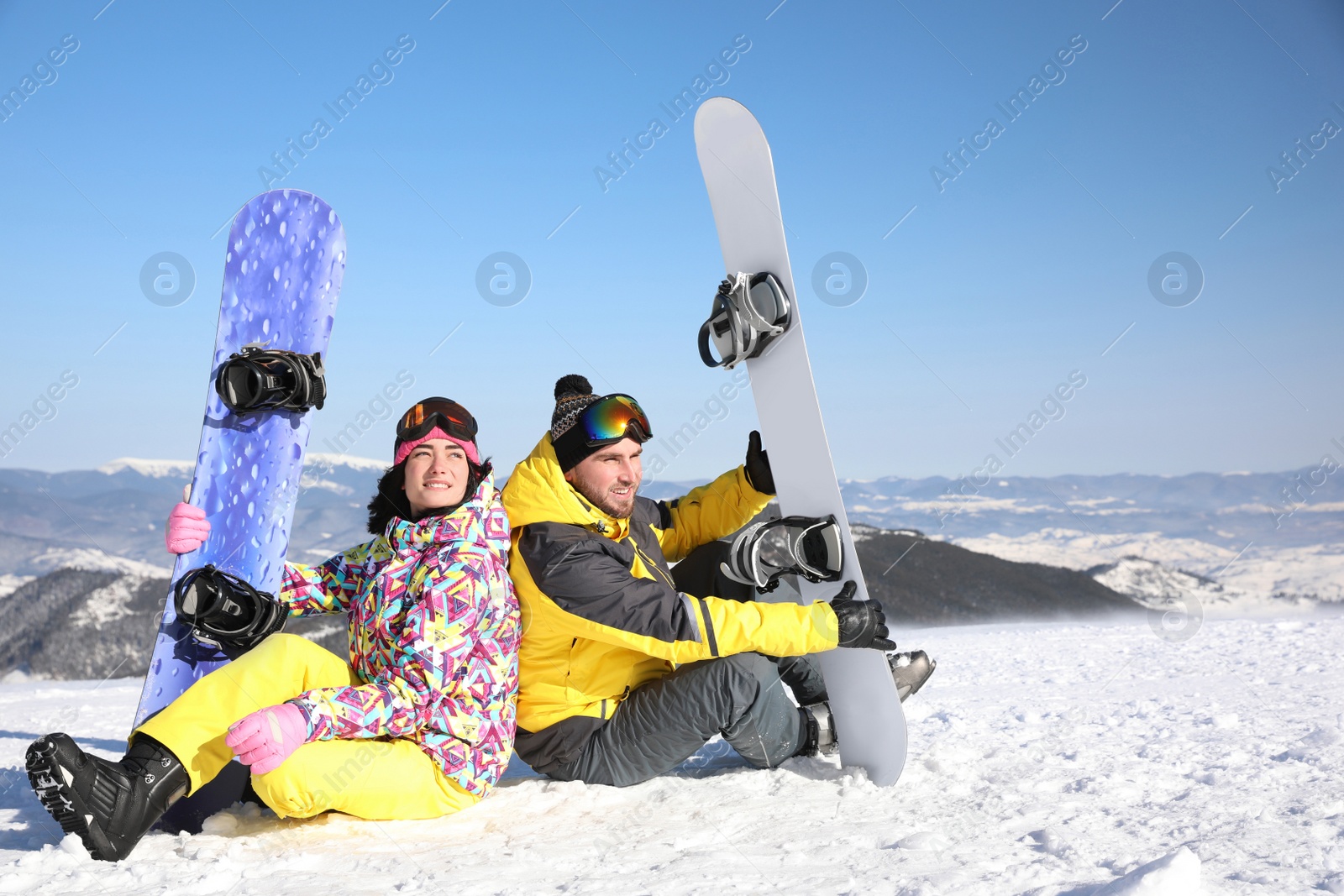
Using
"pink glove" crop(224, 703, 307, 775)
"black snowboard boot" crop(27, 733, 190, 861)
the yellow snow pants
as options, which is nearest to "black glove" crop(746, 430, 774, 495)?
the yellow snow pants

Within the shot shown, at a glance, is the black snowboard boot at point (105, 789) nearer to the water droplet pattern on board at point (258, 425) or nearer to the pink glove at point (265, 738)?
the pink glove at point (265, 738)

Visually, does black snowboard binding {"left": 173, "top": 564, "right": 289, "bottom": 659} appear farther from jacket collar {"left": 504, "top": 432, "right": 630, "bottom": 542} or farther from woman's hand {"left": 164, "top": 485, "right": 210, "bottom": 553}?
jacket collar {"left": 504, "top": 432, "right": 630, "bottom": 542}

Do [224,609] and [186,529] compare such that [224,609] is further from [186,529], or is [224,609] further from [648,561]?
[648,561]

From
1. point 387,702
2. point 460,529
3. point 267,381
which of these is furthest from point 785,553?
point 267,381

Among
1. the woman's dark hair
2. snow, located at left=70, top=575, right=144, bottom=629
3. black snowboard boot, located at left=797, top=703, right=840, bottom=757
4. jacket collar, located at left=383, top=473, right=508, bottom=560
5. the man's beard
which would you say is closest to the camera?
jacket collar, located at left=383, top=473, right=508, bottom=560

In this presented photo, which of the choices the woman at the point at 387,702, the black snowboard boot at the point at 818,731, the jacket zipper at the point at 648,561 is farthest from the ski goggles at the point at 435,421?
the black snowboard boot at the point at 818,731

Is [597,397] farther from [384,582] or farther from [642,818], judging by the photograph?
[642,818]

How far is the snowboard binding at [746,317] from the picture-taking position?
3012 mm

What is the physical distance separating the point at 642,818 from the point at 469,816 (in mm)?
466

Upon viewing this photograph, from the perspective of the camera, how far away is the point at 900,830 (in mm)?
2264

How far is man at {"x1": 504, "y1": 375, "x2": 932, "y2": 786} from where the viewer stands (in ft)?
7.92

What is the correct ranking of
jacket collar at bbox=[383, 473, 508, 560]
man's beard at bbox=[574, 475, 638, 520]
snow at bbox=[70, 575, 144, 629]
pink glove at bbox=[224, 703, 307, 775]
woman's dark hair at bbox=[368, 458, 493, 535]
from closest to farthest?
pink glove at bbox=[224, 703, 307, 775] < jacket collar at bbox=[383, 473, 508, 560] < woman's dark hair at bbox=[368, 458, 493, 535] < man's beard at bbox=[574, 475, 638, 520] < snow at bbox=[70, 575, 144, 629]

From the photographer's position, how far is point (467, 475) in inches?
98.2

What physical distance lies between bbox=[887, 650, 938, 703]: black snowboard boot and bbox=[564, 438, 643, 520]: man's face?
3.55 feet
